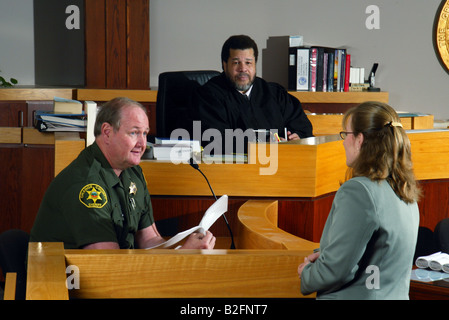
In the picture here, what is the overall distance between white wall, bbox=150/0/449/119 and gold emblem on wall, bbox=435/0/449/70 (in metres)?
0.05

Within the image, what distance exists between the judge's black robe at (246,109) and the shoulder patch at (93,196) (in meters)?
1.48

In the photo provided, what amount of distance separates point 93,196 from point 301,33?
11.2 ft

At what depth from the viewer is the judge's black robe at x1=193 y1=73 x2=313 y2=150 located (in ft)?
11.5

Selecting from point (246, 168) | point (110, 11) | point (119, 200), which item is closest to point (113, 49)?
point (110, 11)

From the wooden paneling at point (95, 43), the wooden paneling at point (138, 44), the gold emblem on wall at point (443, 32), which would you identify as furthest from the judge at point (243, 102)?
the gold emblem on wall at point (443, 32)

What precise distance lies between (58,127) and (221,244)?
39.7 inches

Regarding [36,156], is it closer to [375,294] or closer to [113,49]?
[113,49]

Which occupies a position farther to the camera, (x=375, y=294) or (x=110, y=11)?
(x=110, y=11)

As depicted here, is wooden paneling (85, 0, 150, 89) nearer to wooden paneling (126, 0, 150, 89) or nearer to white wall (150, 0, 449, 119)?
wooden paneling (126, 0, 150, 89)

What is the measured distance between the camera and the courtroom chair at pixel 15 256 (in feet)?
6.12

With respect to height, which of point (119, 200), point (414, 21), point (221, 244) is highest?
point (414, 21)

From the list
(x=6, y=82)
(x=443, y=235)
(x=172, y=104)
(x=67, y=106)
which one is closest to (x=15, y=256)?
(x=67, y=106)

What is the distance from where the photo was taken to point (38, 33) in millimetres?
4762
